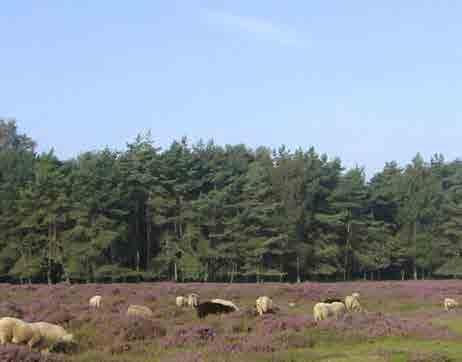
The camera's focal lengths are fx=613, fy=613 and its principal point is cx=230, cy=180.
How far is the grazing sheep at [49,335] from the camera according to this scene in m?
14.3

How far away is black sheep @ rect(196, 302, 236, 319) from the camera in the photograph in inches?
841

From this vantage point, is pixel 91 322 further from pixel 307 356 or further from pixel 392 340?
pixel 392 340

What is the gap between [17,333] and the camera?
13.9m

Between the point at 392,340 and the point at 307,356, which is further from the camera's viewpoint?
the point at 392,340

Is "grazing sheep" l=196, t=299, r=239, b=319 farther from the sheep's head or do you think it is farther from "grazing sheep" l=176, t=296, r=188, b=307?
the sheep's head

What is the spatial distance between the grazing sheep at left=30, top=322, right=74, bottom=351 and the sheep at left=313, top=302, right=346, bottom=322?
30.3 feet

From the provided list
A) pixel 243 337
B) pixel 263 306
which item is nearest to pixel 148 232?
pixel 263 306

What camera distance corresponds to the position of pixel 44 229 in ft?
180

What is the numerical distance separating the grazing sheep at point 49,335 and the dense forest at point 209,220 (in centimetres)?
3718

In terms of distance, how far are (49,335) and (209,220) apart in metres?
43.4

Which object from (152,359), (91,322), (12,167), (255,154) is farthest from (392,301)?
(255,154)

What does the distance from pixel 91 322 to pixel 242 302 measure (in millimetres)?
13533

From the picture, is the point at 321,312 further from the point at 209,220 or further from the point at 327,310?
the point at 209,220

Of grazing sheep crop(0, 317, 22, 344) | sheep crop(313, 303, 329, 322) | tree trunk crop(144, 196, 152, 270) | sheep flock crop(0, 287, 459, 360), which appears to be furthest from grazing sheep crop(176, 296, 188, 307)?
tree trunk crop(144, 196, 152, 270)
